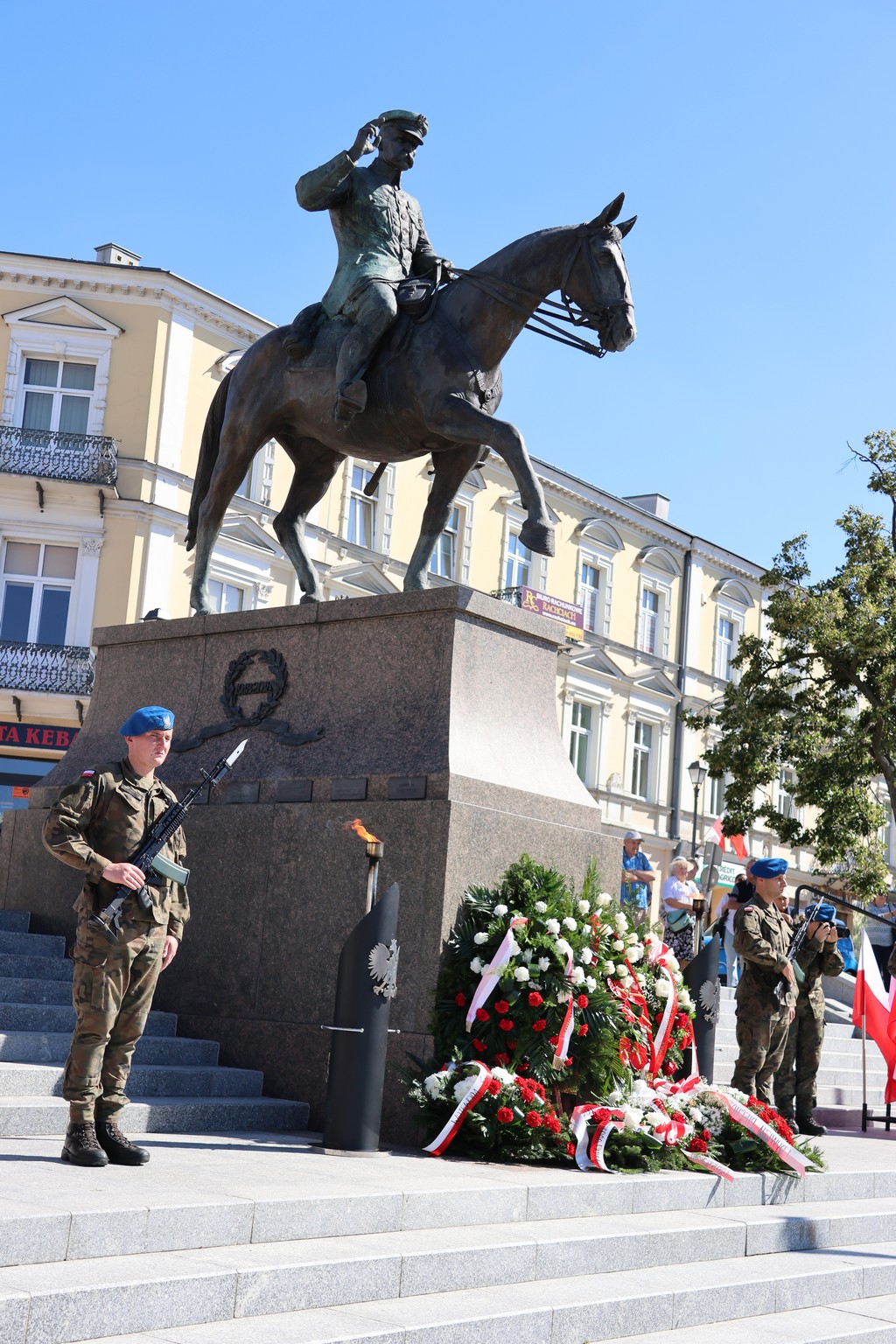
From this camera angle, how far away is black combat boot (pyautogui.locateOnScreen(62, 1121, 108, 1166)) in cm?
546

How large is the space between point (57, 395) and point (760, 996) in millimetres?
24479

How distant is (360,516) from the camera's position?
113ft

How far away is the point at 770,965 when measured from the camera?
8750 mm

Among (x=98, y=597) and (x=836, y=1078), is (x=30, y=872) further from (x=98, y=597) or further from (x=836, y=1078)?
(x=98, y=597)

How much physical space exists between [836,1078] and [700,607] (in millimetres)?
32615

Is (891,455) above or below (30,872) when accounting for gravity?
above

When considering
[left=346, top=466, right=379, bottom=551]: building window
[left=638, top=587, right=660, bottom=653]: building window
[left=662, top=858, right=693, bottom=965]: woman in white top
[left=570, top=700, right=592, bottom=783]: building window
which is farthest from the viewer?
[left=638, top=587, right=660, bottom=653]: building window

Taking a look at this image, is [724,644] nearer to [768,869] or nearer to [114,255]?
[114,255]

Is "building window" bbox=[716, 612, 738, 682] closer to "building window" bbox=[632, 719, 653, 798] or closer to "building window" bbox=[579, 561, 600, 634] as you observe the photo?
"building window" bbox=[632, 719, 653, 798]

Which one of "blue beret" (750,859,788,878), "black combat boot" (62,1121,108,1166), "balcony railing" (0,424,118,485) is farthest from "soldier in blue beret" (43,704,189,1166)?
"balcony railing" (0,424,118,485)

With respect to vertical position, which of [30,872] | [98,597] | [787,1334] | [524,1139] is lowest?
[787,1334]

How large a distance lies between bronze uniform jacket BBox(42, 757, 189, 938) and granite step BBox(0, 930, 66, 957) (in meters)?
2.95

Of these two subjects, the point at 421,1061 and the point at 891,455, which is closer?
the point at 421,1061

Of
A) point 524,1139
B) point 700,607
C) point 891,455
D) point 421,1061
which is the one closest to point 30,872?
point 421,1061
